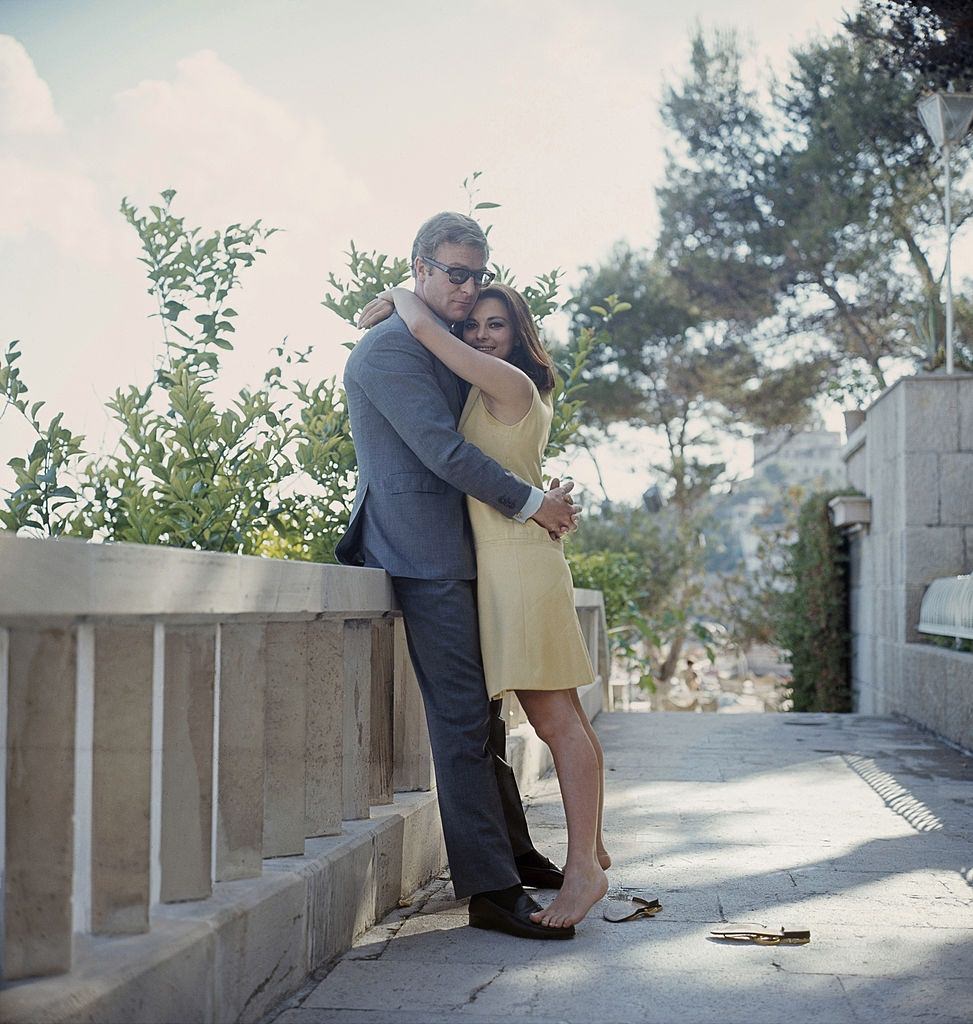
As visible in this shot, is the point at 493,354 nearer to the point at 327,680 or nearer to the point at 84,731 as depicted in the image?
the point at 327,680

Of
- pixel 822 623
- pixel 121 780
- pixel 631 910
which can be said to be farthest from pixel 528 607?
pixel 822 623

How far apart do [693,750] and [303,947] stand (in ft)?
14.2

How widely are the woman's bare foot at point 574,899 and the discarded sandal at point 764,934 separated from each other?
0.27 metres

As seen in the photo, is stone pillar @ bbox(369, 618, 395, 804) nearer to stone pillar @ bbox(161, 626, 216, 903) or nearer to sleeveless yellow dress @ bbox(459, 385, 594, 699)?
sleeveless yellow dress @ bbox(459, 385, 594, 699)

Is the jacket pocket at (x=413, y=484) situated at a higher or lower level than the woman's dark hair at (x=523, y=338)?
lower

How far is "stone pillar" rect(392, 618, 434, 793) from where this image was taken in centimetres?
334

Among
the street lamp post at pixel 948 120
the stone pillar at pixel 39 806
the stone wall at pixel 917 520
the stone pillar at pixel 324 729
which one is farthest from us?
the street lamp post at pixel 948 120

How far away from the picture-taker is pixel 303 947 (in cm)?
233

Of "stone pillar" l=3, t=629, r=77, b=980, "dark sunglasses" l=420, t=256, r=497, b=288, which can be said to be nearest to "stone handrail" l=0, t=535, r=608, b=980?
"stone pillar" l=3, t=629, r=77, b=980

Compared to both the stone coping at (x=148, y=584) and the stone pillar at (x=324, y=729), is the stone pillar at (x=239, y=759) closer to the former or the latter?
the stone coping at (x=148, y=584)

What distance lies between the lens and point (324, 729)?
2.61 metres

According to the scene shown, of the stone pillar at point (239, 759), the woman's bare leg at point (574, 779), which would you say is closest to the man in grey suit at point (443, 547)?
the woman's bare leg at point (574, 779)

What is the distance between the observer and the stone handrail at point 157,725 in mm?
1617

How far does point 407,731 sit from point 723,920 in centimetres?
97
